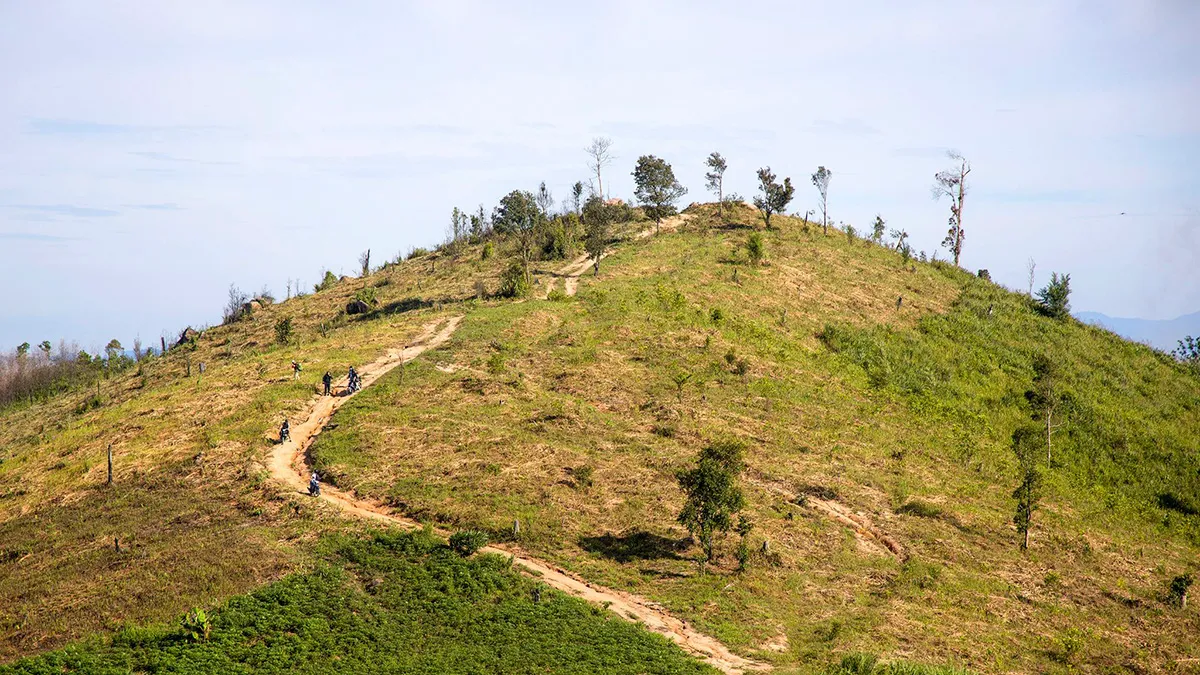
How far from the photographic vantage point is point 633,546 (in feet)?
127

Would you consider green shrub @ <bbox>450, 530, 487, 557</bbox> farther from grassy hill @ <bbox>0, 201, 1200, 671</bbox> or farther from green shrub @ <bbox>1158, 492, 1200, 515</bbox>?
green shrub @ <bbox>1158, 492, 1200, 515</bbox>

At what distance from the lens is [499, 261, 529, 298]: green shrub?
77188 mm

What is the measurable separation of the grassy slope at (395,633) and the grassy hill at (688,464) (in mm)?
580

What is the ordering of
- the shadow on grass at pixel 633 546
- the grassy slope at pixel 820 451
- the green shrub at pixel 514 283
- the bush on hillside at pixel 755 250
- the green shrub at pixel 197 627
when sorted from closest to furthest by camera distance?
the green shrub at pixel 197 627 → the grassy slope at pixel 820 451 → the shadow on grass at pixel 633 546 → the green shrub at pixel 514 283 → the bush on hillside at pixel 755 250

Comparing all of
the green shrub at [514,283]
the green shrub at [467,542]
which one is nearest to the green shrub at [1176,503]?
the green shrub at [467,542]

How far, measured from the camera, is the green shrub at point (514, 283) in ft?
253

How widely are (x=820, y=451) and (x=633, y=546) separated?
60.6 ft

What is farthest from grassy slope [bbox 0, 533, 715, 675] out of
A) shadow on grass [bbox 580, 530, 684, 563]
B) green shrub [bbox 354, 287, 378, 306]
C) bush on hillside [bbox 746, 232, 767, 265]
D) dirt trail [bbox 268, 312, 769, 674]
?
bush on hillside [bbox 746, 232, 767, 265]

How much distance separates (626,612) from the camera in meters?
33.3

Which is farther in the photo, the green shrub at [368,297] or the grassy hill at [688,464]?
Result: the green shrub at [368,297]

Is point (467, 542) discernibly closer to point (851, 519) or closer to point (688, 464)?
point (688, 464)

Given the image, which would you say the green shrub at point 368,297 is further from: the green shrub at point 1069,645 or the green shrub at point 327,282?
the green shrub at point 1069,645

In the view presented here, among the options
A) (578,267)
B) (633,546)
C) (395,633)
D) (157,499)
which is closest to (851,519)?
(633,546)

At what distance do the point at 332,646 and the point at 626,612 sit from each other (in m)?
11.7
